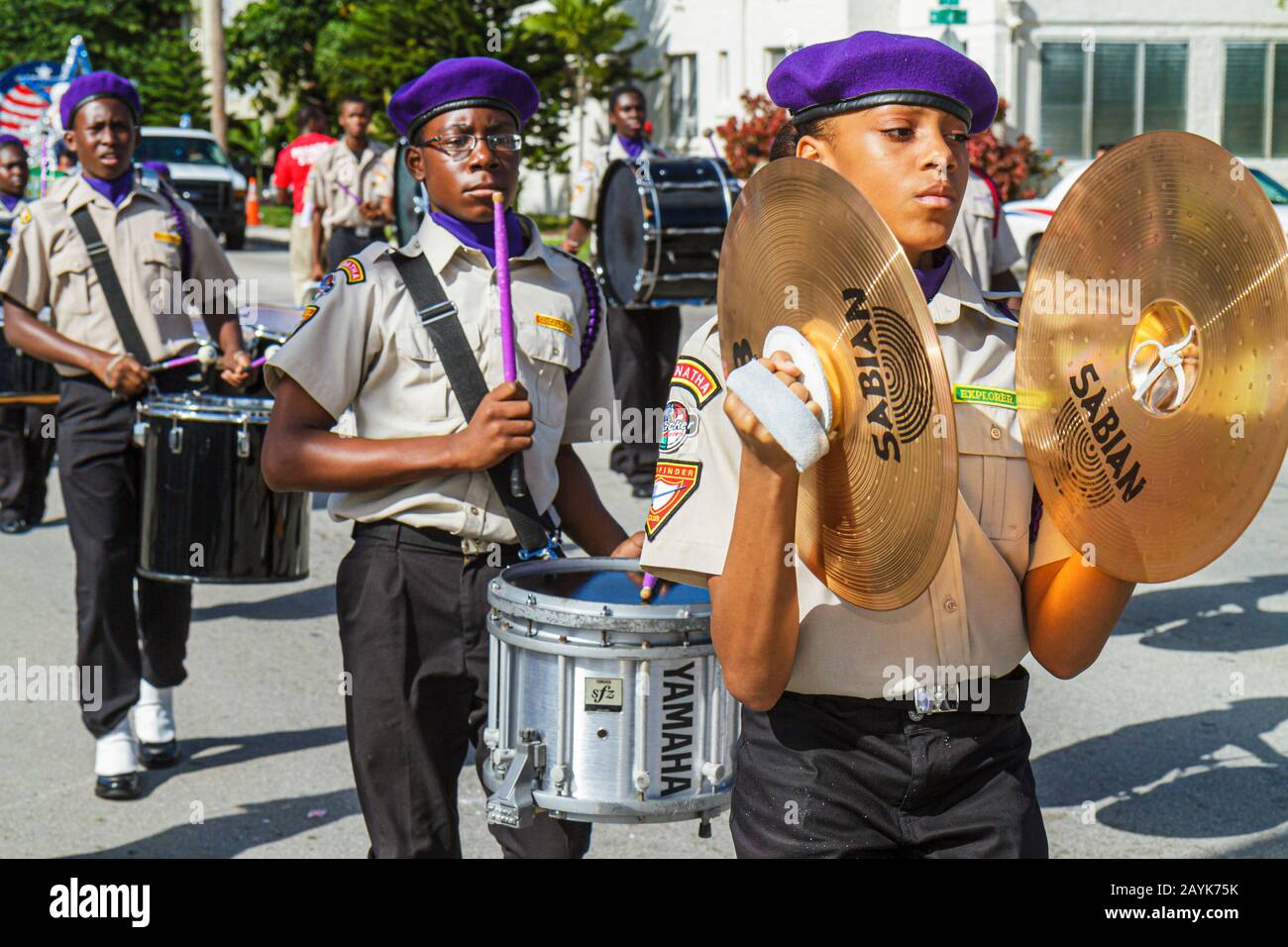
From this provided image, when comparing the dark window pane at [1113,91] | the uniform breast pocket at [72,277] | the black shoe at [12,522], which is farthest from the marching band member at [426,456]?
the dark window pane at [1113,91]

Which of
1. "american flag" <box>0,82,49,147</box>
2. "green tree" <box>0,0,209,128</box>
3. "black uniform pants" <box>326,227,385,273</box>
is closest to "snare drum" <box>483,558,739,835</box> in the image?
"black uniform pants" <box>326,227,385,273</box>

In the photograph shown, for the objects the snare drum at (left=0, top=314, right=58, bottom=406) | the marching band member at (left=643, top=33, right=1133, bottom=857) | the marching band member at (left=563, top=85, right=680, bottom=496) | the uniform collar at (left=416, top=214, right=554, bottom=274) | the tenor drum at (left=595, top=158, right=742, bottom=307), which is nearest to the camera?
the marching band member at (left=643, top=33, right=1133, bottom=857)

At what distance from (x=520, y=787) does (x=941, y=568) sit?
101 cm

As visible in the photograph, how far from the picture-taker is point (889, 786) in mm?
2533

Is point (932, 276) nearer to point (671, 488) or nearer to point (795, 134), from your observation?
point (795, 134)

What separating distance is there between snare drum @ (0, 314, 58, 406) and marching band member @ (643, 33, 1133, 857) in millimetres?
7614

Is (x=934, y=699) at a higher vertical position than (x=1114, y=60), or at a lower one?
lower

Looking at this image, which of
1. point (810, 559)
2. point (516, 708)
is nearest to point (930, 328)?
point (810, 559)

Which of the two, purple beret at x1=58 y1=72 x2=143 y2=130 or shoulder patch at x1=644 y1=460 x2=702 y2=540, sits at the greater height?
purple beret at x1=58 y1=72 x2=143 y2=130

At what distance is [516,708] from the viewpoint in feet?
10.5

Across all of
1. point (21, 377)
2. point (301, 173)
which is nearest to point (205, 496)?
point (21, 377)

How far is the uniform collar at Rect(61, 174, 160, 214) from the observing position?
5.78m

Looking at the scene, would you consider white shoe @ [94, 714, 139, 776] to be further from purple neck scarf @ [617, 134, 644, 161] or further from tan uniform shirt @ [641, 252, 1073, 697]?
purple neck scarf @ [617, 134, 644, 161]

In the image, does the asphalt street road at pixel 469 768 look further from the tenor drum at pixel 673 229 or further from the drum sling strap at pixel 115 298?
the tenor drum at pixel 673 229
